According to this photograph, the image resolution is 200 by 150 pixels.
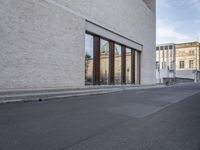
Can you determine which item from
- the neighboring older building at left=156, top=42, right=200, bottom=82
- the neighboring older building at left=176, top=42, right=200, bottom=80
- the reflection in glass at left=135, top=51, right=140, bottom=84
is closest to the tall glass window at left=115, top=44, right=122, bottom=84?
the reflection in glass at left=135, top=51, right=140, bottom=84

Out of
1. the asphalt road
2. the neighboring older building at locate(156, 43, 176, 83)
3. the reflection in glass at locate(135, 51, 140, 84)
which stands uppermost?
the neighboring older building at locate(156, 43, 176, 83)

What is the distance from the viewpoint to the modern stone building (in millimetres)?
11305

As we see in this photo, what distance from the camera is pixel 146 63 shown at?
30.8 m

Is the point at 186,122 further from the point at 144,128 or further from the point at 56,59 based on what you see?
the point at 56,59

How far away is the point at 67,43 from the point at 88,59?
12.4ft

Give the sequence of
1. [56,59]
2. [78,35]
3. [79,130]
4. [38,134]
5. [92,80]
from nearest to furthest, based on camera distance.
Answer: [38,134] < [79,130] < [56,59] < [78,35] < [92,80]

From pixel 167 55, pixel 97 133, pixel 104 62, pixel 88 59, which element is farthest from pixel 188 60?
pixel 97 133

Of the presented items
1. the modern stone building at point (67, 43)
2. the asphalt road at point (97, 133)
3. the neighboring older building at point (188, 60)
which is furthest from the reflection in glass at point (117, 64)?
the neighboring older building at point (188, 60)

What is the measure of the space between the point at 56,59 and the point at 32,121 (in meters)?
8.98

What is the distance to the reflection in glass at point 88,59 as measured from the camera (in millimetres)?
18047

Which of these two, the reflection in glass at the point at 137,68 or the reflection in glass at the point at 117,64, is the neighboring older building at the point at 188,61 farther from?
the reflection in glass at the point at 117,64

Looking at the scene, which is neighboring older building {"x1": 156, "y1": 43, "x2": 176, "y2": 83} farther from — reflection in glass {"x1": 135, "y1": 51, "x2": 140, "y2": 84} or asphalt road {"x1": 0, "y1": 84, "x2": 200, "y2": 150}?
asphalt road {"x1": 0, "y1": 84, "x2": 200, "y2": 150}

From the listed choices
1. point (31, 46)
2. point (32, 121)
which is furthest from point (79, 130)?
point (31, 46)

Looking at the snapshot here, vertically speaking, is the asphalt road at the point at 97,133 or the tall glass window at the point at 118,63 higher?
the tall glass window at the point at 118,63
